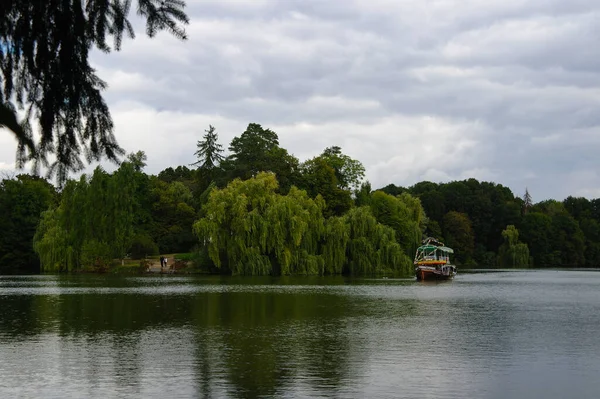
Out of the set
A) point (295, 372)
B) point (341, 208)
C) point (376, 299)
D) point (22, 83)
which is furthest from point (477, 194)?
point (22, 83)

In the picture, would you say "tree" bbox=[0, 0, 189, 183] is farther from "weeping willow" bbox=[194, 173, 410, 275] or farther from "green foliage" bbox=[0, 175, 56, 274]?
"green foliage" bbox=[0, 175, 56, 274]

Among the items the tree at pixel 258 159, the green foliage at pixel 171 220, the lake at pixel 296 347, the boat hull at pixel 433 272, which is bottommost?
the lake at pixel 296 347

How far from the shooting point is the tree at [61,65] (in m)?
6.02

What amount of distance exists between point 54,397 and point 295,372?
5.36 m

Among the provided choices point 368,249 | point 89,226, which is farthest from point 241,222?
point 89,226

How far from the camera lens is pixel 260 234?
195 ft

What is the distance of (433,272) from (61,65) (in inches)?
2187

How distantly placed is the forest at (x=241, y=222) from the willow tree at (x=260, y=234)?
10 cm

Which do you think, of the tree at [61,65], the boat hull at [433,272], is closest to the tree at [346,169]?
the boat hull at [433,272]

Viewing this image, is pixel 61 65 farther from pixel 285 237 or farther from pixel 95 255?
pixel 95 255

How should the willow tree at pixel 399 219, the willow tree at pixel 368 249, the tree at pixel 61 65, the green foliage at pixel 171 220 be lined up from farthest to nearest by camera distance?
the green foliage at pixel 171 220 < the willow tree at pixel 399 219 < the willow tree at pixel 368 249 < the tree at pixel 61 65

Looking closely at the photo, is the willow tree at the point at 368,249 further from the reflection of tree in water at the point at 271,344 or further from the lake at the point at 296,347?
the reflection of tree in water at the point at 271,344

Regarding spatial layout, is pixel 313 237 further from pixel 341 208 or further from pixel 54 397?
pixel 54 397

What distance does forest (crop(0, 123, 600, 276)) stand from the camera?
60.7 metres
